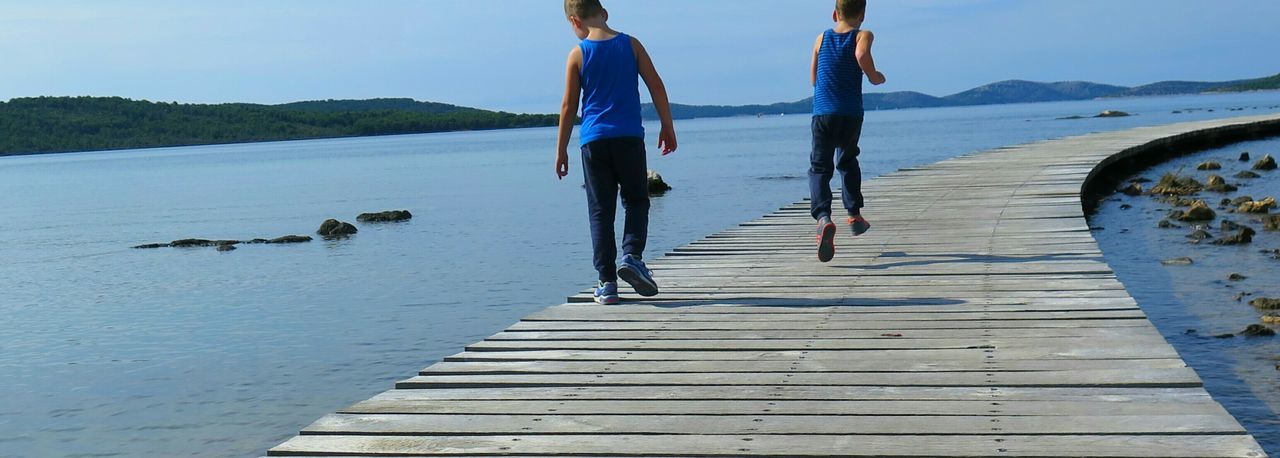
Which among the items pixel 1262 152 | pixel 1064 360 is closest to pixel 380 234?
pixel 1064 360

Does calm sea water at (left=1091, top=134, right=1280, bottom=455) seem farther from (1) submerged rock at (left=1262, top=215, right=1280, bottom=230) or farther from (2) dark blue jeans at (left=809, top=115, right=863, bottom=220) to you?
(2) dark blue jeans at (left=809, top=115, right=863, bottom=220)

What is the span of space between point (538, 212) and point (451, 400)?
20948 mm

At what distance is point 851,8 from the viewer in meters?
8.38

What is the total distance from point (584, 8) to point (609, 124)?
0.61 metres

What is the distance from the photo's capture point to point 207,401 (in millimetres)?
8242

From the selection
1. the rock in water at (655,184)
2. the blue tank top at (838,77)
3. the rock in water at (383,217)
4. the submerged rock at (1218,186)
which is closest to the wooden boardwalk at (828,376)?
the blue tank top at (838,77)

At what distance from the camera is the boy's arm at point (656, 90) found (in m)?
6.64

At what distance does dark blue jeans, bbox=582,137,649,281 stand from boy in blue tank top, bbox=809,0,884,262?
1.79 m

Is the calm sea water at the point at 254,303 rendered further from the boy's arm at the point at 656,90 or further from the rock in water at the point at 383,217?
the boy's arm at the point at 656,90

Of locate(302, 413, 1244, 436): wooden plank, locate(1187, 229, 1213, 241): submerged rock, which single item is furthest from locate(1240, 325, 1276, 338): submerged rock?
locate(1187, 229, 1213, 241): submerged rock

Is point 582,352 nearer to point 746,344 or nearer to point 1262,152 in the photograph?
point 746,344

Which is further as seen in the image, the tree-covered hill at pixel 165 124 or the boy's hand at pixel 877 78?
the tree-covered hill at pixel 165 124

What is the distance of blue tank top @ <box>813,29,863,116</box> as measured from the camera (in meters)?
8.41

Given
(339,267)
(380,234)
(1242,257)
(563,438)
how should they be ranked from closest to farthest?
(563,438)
(1242,257)
(339,267)
(380,234)
